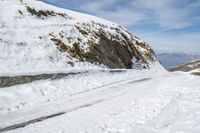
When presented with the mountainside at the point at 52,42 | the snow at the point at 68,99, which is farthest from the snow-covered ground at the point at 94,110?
the mountainside at the point at 52,42

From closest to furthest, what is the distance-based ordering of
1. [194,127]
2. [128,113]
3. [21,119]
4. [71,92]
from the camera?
[194,127] → [21,119] → [128,113] → [71,92]

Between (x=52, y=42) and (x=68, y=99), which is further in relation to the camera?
(x=52, y=42)

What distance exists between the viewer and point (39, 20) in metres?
31.0

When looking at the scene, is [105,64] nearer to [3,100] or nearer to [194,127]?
[3,100]

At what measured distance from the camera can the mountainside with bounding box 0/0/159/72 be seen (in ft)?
73.9

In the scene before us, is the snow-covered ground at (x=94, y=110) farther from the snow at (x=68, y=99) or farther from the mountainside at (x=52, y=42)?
the mountainside at (x=52, y=42)

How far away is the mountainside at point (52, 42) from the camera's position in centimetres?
2252

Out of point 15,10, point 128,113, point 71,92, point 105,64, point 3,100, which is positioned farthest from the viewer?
point 105,64

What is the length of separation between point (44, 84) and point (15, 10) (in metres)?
14.1

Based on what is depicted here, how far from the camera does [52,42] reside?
27.5 m

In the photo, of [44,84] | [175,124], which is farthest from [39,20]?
[175,124]

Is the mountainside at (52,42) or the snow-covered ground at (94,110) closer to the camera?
the snow-covered ground at (94,110)

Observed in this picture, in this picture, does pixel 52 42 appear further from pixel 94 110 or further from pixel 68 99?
pixel 94 110

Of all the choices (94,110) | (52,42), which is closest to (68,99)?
(94,110)
